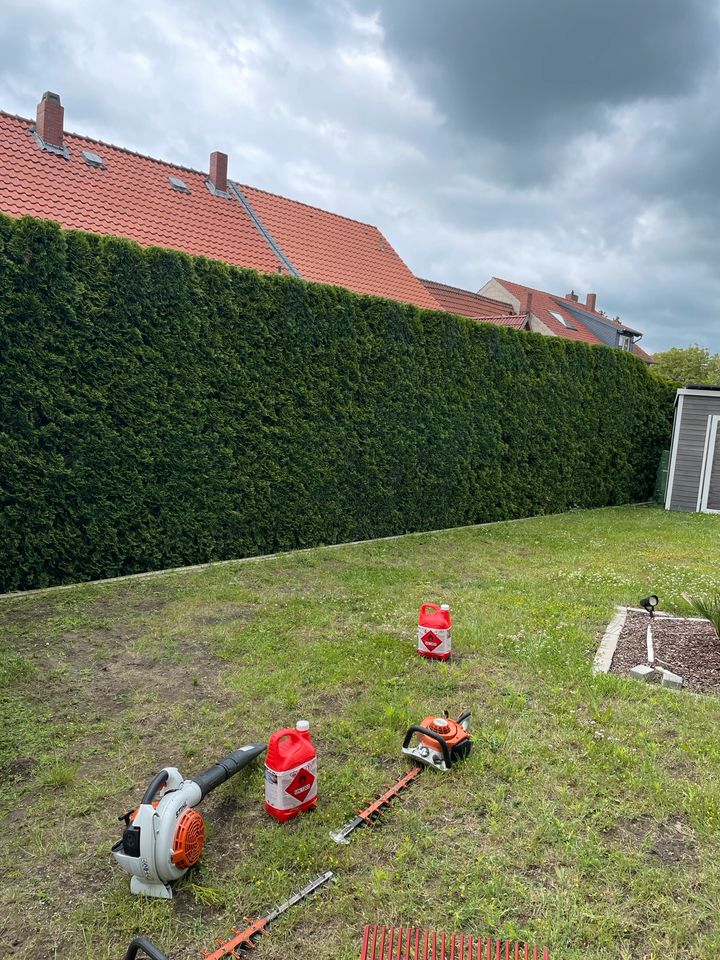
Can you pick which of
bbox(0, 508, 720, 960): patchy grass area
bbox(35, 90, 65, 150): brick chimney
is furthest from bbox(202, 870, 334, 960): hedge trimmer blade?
bbox(35, 90, 65, 150): brick chimney

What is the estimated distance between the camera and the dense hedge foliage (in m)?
5.33

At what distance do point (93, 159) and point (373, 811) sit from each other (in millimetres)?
13228

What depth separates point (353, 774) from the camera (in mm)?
2738

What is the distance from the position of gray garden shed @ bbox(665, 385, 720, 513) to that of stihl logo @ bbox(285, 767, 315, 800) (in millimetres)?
12822

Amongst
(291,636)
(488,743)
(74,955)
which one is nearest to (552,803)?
(488,743)

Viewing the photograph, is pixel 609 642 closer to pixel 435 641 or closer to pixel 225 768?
pixel 435 641

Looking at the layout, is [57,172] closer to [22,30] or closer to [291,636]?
[22,30]

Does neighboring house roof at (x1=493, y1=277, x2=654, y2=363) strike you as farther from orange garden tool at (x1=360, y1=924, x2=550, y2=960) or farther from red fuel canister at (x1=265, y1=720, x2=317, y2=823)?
orange garden tool at (x1=360, y1=924, x2=550, y2=960)

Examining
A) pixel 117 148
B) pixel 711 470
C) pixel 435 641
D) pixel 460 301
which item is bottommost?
pixel 435 641

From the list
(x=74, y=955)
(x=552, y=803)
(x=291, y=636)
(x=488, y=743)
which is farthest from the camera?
(x=291, y=636)

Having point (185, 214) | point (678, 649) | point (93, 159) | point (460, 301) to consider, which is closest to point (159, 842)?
point (678, 649)

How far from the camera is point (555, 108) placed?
8.34m

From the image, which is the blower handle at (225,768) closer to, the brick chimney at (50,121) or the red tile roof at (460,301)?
the brick chimney at (50,121)

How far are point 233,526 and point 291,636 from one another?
107 inches
